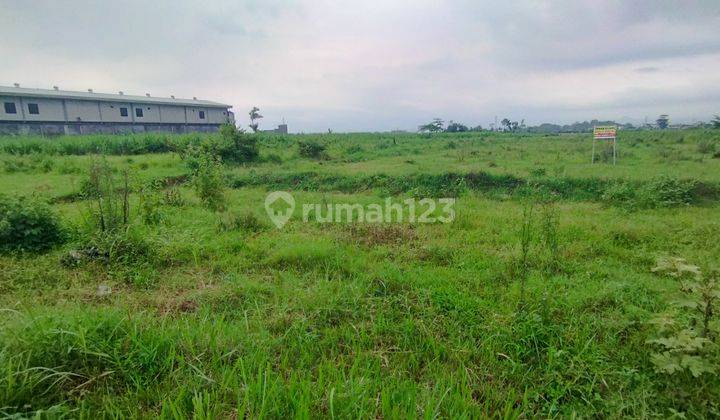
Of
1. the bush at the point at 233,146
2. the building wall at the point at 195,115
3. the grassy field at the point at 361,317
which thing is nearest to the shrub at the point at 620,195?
the grassy field at the point at 361,317

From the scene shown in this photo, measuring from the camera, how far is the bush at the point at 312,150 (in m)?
16.5

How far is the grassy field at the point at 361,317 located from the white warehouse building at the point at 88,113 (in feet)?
62.8

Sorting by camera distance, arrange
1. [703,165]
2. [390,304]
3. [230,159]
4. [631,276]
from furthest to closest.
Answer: [230,159] → [703,165] → [631,276] → [390,304]

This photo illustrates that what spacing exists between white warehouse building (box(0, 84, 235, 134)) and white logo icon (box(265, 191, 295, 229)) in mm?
15438

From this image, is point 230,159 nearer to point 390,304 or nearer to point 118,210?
point 118,210

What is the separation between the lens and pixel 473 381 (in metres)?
2.38

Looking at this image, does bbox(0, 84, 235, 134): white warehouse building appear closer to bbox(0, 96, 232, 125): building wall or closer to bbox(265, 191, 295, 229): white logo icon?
bbox(0, 96, 232, 125): building wall

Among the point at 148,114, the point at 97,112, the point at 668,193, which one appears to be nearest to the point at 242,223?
the point at 668,193

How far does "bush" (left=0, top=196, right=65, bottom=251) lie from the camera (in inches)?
183

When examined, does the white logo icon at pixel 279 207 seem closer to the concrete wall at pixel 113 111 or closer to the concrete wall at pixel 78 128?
the concrete wall at pixel 78 128

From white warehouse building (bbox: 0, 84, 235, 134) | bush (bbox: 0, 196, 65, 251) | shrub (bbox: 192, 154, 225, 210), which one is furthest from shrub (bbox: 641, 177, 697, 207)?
white warehouse building (bbox: 0, 84, 235, 134)

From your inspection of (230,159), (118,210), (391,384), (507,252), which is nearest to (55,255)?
(118,210)

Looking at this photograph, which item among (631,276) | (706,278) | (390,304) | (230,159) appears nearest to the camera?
(706,278)

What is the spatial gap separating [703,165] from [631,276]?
9.83 meters
